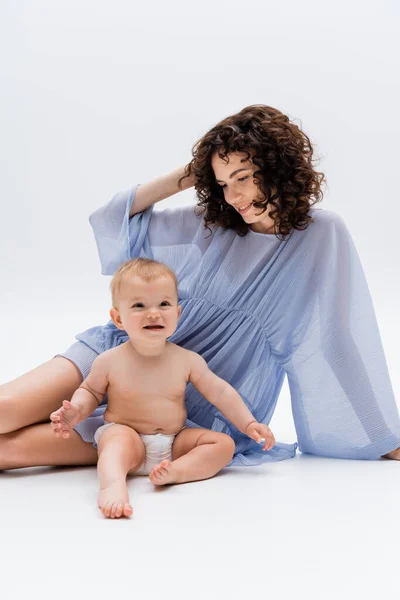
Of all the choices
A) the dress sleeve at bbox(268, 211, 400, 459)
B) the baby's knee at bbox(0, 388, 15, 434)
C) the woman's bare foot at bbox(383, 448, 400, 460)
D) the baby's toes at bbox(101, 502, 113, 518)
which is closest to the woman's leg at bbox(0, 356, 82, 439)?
the baby's knee at bbox(0, 388, 15, 434)

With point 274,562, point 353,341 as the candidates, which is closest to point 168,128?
point 353,341

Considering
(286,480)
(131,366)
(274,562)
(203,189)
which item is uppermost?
(203,189)

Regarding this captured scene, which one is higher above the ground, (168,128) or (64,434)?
(168,128)

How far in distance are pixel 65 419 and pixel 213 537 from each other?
552mm

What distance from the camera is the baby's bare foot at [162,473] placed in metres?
1.97

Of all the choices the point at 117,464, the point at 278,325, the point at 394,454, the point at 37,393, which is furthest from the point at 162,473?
the point at 394,454

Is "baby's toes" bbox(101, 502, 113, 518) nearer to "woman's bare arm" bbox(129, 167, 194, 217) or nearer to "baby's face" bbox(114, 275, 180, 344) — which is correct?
"baby's face" bbox(114, 275, 180, 344)

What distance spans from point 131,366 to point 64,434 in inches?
10.1

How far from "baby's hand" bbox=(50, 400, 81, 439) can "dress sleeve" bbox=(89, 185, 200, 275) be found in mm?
531

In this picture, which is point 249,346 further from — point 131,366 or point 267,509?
point 267,509

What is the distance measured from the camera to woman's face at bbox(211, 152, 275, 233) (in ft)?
7.13

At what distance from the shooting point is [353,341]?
7.50 feet

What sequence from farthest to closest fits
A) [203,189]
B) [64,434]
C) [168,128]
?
1. [168,128]
2. [203,189]
3. [64,434]

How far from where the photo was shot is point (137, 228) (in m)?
2.44
